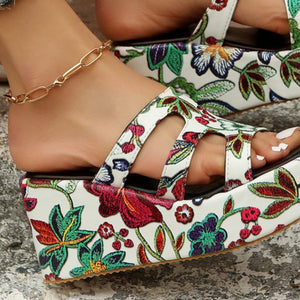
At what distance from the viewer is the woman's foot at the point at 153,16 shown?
106 cm

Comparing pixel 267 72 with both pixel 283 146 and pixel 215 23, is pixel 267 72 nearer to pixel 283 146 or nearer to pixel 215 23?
pixel 215 23

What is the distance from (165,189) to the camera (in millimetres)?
846

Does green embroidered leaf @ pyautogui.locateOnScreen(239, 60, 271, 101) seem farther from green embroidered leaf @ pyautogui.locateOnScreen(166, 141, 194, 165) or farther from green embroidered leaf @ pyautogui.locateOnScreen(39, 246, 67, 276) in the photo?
green embroidered leaf @ pyautogui.locateOnScreen(39, 246, 67, 276)

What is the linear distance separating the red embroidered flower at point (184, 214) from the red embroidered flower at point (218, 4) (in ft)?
1.28

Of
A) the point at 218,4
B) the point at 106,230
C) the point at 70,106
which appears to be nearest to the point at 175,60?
the point at 218,4

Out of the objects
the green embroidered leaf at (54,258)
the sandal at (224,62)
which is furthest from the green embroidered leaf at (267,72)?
the green embroidered leaf at (54,258)

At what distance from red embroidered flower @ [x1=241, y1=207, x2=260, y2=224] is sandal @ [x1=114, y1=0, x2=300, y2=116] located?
30 centimetres

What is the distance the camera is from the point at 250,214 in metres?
0.81

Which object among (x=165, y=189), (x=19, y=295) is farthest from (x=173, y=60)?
(x=19, y=295)

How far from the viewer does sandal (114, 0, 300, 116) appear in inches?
40.6

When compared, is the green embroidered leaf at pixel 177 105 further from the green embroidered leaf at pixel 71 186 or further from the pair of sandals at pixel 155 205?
the green embroidered leaf at pixel 71 186

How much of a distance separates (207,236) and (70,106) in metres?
0.27

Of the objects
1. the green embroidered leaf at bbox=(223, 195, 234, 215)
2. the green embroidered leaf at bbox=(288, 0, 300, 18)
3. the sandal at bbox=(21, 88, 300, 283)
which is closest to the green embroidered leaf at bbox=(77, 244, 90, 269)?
the sandal at bbox=(21, 88, 300, 283)

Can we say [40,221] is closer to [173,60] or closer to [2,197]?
[2,197]
